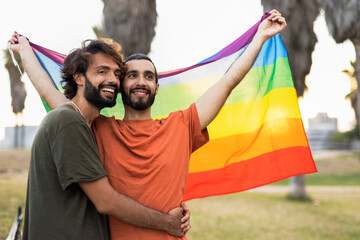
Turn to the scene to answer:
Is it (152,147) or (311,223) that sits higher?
(152,147)

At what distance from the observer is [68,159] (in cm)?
194

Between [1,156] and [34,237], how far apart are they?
23635 millimetres

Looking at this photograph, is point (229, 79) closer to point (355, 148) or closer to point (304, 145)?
point (304, 145)

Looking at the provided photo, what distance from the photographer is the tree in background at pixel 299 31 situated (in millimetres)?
13383

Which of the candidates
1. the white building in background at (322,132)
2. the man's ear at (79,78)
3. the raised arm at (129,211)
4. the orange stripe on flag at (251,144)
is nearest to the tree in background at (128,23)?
the orange stripe on flag at (251,144)

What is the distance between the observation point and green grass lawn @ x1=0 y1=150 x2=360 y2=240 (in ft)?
33.1

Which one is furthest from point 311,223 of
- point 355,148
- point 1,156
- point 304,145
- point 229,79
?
point 355,148

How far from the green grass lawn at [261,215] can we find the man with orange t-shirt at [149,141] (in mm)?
6944

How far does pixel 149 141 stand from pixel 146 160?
148mm

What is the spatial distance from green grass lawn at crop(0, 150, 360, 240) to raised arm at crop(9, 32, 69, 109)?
6.31 m

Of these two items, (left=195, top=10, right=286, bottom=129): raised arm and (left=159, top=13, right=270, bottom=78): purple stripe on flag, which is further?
(left=159, top=13, right=270, bottom=78): purple stripe on flag

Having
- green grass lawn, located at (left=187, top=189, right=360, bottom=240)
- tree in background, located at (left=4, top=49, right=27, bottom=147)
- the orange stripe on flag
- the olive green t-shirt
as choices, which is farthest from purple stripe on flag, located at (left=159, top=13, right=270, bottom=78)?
tree in background, located at (left=4, top=49, right=27, bottom=147)

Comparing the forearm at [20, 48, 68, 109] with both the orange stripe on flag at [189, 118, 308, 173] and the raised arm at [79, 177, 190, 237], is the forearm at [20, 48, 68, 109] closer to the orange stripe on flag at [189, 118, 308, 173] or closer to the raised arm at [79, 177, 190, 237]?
the raised arm at [79, 177, 190, 237]

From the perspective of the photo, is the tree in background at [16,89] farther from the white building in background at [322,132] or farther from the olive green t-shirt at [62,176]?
the white building in background at [322,132]
